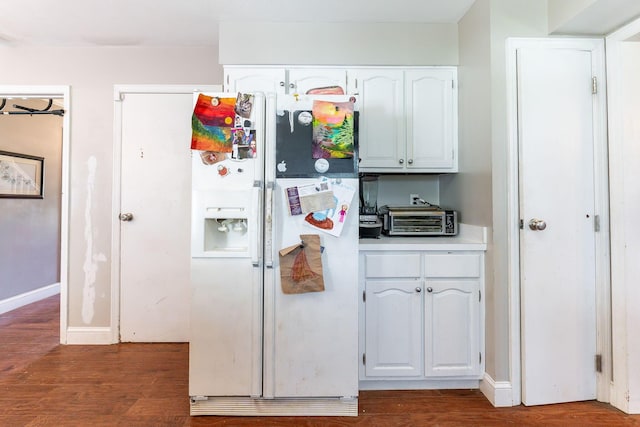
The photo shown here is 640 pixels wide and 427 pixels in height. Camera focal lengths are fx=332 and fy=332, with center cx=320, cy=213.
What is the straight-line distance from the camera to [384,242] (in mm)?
2066

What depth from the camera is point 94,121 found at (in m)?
2.75

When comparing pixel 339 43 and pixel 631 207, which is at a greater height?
pixel 339 43

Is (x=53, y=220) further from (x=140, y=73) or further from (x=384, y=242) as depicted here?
(x=384, y=242)

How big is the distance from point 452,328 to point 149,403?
5.99ft

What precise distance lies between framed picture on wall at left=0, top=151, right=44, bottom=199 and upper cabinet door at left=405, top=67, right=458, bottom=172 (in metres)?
4.14

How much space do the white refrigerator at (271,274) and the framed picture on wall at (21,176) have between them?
3.25 meters

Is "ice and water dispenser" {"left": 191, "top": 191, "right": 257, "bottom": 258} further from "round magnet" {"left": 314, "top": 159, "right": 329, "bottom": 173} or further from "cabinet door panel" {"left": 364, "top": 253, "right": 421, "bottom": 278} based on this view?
"cabinet door panel" {"left": 364, "top": 253, "right": 421, "bottom": 278}

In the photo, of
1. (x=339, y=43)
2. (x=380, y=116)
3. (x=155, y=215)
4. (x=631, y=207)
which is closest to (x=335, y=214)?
(x=380, y=116)

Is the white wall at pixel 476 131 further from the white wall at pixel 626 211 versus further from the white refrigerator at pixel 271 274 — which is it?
the white refrigerator at pixel 271 274

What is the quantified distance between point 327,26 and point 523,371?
2.51 metres

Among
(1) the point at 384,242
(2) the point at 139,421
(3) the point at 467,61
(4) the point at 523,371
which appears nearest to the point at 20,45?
(2) the point at 139,421

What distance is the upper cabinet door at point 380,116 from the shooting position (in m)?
2.36

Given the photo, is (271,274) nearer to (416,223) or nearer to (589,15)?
(416,223)

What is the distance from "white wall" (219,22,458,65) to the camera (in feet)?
7.63
